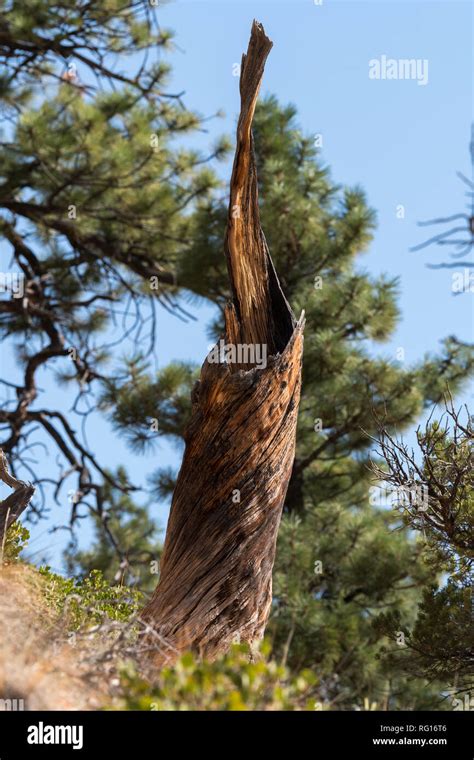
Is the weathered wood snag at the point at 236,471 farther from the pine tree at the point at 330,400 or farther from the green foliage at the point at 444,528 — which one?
the pine tree at the point at 330,400

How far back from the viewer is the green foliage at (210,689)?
3242mm

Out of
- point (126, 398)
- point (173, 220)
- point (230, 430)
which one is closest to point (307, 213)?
point (173, 220)

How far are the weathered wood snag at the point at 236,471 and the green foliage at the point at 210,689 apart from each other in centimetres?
121

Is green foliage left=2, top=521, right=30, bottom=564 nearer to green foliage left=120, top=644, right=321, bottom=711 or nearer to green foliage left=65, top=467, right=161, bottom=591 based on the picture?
green foliage left=120, top=644, right=321, bottom=711

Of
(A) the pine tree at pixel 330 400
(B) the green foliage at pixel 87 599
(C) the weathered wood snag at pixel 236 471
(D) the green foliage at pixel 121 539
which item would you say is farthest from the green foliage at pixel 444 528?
(D) the green foliage at pixel 121 539

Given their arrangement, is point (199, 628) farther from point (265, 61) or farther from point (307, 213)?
point (307, 213)

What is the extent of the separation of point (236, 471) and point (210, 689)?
6.05 feet

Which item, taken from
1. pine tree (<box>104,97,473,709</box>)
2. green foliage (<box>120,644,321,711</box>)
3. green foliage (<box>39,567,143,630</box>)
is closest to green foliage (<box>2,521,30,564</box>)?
green foliage (<box>39,567,143,630</box>)

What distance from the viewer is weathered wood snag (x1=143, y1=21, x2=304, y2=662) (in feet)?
16.1

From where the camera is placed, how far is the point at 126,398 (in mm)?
10352

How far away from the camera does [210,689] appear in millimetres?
3297

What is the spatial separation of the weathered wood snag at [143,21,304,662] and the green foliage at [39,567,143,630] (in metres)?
0.35

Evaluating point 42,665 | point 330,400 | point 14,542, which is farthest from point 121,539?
point 42,665

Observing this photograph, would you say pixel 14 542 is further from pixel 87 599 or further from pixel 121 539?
pixel 121 539
